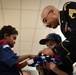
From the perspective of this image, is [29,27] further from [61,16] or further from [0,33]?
[61,16]

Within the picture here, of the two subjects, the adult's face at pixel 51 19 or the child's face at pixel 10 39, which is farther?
the child's face at pixel 10 39

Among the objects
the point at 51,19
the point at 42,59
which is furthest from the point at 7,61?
the point at 51,19

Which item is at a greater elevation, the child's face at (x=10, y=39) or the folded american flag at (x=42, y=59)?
the child's face at (x=10, y=39)

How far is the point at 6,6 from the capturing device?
161 inches

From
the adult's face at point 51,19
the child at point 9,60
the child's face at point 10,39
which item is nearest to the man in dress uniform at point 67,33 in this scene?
the adult's face at point 51,19

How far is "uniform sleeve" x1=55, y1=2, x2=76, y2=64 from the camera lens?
1425 millimetres

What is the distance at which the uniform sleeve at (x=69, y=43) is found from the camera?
142 cm

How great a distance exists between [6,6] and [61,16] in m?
2.73

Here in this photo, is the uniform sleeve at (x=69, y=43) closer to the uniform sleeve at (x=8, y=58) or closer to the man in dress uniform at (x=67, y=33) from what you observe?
the man in dress uniform at (x=67, y=33)

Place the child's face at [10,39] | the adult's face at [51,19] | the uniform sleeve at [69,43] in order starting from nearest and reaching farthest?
the uniform sleeve at [69,43] → the adult's face at [51,19] → the child's face at [10,39]

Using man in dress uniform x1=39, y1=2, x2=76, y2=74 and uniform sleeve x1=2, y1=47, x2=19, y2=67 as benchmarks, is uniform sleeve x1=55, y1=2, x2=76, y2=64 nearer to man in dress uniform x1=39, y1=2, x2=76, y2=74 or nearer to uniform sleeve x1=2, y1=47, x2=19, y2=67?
man in dress uniform x1=39, y1=2, x2=76, y2=74

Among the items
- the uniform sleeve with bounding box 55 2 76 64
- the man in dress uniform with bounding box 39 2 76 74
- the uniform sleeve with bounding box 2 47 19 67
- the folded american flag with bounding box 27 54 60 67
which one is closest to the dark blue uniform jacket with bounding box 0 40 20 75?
the uniform sleeve with bounding box 2 47 19 67

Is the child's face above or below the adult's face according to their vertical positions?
below

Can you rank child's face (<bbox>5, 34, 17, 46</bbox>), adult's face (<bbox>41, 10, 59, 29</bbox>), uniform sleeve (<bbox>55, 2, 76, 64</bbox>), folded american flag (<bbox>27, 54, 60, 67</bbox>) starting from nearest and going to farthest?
uniform sleeve (<bbox>55, 2, 76, 64</bbox>) → folded american flag (<bbox>27, 54, 60, 67</bbox>) → adult's face (<bbox>41, 10, 59, 29</bbox>) → child's face (<bbox>5, 34, 17, 46</bbox>)
